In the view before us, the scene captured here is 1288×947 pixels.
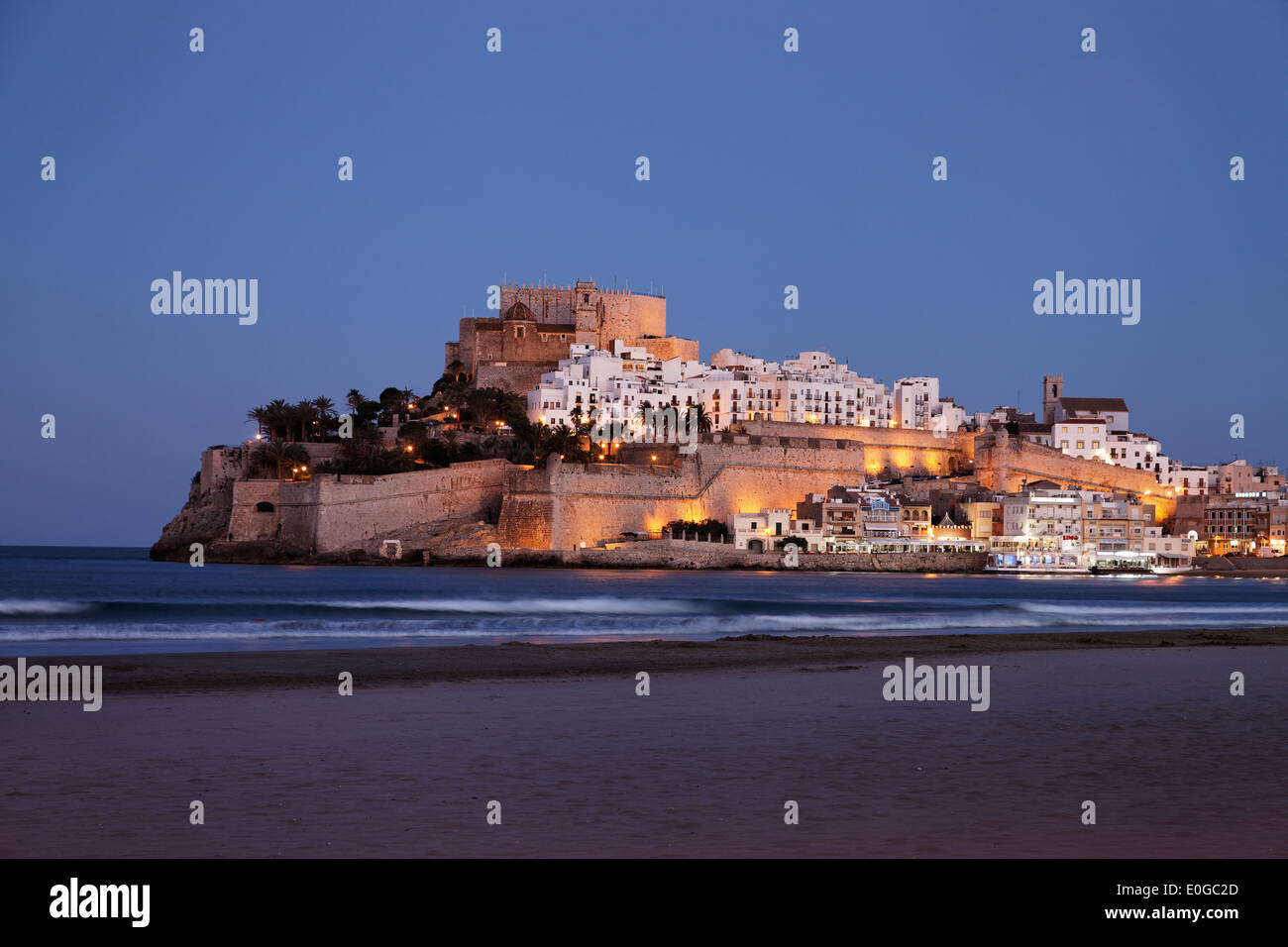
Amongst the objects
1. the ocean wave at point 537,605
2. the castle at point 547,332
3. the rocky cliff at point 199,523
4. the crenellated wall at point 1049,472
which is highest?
the castle at point 547,332

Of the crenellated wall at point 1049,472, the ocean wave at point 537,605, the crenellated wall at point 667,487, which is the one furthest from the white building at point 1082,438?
the ocean wave at point 537,605

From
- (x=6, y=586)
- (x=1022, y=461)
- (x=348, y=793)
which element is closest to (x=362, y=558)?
(x=6, y=586)

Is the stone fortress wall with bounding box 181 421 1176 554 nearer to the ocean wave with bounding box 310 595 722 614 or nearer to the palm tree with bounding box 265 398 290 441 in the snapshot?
the palm tree with bounding box 265 398 290 441

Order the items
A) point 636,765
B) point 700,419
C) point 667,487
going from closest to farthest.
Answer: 1. point 636,765
2. point 667,487
3. point 700,419

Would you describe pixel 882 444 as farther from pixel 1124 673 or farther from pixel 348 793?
pixel 348 793

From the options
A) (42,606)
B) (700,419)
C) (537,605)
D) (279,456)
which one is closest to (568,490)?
(279,456)

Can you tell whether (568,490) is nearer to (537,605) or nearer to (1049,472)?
(537,605)

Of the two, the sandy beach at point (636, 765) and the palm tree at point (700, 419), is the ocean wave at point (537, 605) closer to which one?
the sandy beach at point (636, 765)
